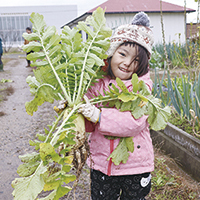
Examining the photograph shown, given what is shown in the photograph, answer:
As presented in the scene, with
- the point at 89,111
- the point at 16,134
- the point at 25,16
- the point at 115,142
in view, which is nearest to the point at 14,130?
the point at 16,134

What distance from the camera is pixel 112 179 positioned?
150 cm

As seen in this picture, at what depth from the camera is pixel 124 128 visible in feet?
4.11

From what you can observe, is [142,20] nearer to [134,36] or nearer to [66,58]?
[134,36]

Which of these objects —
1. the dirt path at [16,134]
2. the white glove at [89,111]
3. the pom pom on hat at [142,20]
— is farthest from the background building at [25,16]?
the white glove at [89,111]

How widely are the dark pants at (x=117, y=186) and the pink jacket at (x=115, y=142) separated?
8cm

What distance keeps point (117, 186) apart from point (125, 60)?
84cm

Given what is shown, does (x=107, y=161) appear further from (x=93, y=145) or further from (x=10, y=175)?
(x=10, y=175)

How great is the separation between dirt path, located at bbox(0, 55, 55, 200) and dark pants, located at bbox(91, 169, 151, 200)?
1.13 meters

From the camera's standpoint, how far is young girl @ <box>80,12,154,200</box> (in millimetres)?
1269

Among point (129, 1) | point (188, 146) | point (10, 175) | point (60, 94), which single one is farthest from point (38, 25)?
point (129, 1)

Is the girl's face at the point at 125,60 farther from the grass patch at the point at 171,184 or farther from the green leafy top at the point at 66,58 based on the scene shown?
the grass patch at the point at 171,184

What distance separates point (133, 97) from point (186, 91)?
6.08 feet

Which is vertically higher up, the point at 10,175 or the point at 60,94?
the point at 60,94

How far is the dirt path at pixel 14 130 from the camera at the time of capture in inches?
102
